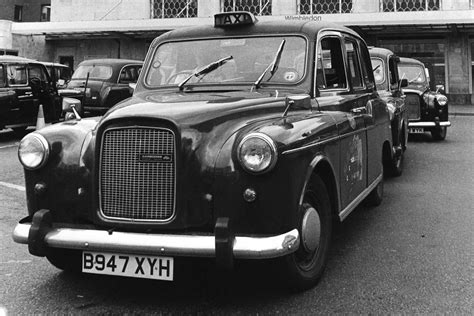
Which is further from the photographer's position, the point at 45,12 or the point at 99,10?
the point at 45,12

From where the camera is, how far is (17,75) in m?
11.9

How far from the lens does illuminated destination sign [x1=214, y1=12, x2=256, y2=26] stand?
15.1 feet

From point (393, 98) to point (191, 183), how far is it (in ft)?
18.5

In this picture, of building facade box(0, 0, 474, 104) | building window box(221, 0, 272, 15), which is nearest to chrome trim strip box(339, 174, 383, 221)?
building facade box(0, 0, 474, 104)

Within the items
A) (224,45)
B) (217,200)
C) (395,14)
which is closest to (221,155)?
(217,200)

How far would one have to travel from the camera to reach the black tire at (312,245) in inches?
133

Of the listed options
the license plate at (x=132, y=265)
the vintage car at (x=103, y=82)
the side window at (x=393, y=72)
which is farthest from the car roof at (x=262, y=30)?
the vintage car at (x=103, y=82)

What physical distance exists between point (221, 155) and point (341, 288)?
1.30 meters

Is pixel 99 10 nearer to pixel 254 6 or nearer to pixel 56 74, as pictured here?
pixel 254 6

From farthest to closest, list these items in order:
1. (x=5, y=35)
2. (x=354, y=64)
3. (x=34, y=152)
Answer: (x=5, y=35) → (x=354, y=64) → (x=34, y=152)

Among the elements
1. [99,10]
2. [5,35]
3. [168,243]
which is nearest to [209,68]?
[168,243]

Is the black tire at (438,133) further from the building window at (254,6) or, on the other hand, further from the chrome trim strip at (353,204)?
the building window at (254,6)

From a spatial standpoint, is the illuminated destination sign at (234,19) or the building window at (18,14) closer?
the illuminated destination sign at (234,19)

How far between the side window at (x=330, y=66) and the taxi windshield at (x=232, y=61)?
0.60 feet
